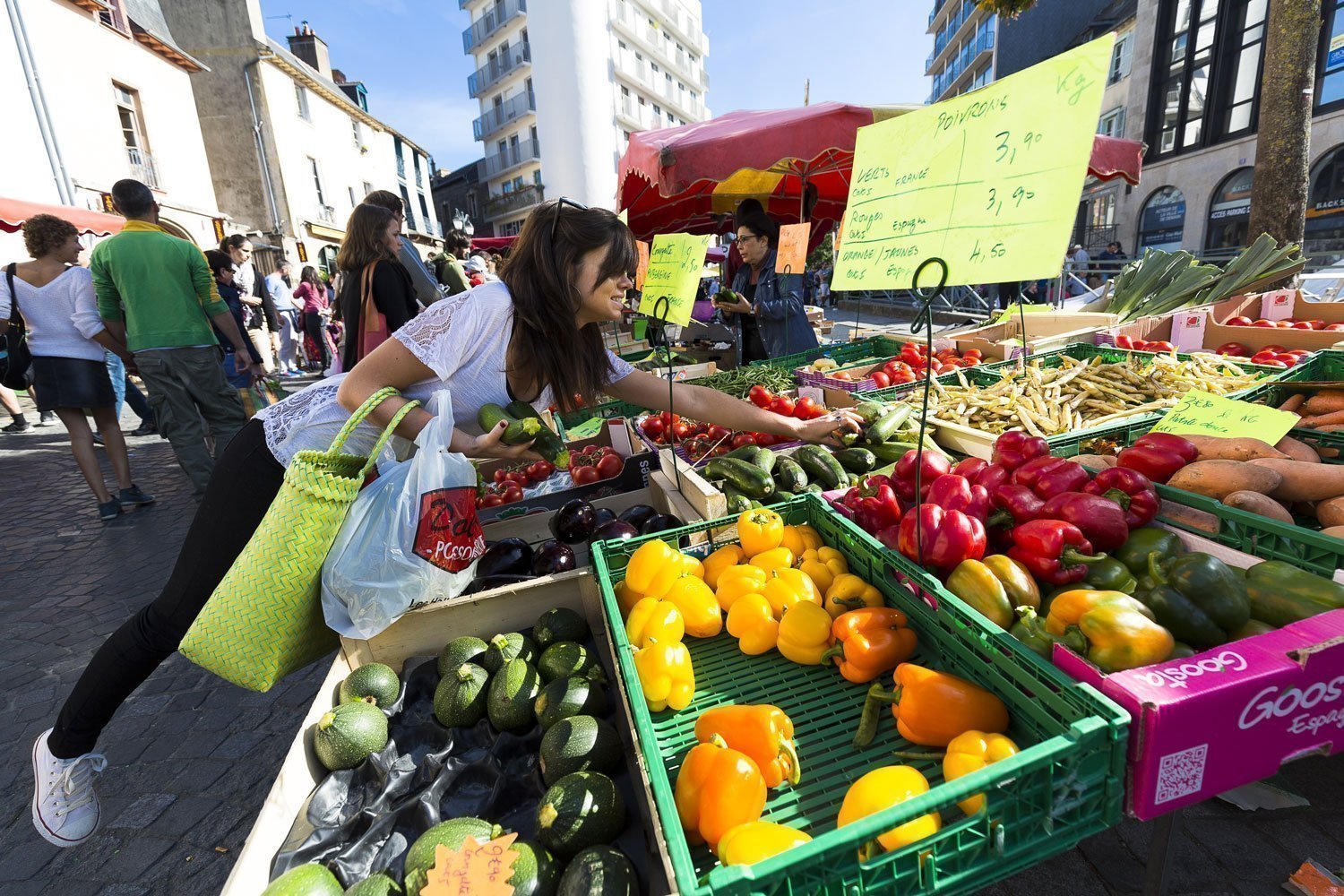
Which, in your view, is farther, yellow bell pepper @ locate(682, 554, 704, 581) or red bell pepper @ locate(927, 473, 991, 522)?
yellow bell pepper @ locate(682, 554, 704, 581)

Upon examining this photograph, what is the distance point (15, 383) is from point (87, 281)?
2872 millimetres

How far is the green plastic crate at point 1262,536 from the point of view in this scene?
152 cm

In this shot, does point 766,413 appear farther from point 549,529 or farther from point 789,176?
point 789,176

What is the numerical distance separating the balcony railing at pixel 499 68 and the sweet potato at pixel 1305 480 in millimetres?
47997

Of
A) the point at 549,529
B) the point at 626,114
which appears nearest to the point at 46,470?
the point at 549,529

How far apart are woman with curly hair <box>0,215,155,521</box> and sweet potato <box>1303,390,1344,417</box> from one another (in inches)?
322

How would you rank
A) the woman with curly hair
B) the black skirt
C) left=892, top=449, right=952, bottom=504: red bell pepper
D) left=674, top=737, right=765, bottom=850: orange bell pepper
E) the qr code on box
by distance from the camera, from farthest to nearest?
the black skirt < the woman with curly hair < left=892, top=449, right=952, bottom=504: red bell pepper < left=674, top=737, right=765, bottom=850: orange bell pepper < the qr code on box

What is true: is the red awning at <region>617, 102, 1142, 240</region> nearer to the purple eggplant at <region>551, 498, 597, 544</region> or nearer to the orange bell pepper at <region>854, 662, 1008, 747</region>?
the purple eggplant at <region>551, 498, 597, 544</region>

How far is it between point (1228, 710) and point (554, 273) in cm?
215

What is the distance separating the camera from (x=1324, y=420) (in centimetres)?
253

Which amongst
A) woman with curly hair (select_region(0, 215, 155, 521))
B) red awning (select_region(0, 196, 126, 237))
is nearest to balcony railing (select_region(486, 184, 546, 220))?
red awning (select_region(0, 196, 126, 237))

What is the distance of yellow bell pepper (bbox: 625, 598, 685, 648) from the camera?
171 centimetres

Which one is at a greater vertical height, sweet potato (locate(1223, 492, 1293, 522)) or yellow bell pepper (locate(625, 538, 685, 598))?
sweet potato (locate(1223, 492, 1293, 522))

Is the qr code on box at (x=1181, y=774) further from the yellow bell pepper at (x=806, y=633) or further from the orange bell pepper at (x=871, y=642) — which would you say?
the yellow bell pepper at (x=806, y=633)
